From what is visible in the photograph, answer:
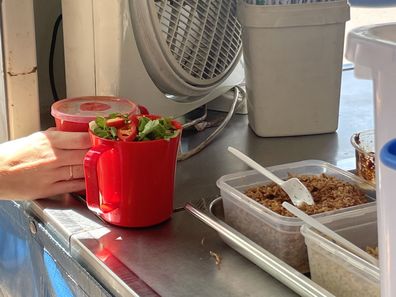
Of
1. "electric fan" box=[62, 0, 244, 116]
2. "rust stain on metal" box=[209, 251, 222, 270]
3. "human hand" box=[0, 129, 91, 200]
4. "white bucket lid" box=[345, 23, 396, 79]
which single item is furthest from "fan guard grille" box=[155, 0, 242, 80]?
"white bucket lid" box=[345, 23, 396, 79]

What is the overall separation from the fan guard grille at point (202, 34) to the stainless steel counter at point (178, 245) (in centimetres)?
16

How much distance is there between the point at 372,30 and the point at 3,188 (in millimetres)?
593

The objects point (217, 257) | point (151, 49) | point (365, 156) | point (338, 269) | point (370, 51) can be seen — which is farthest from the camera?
point (151, 49)

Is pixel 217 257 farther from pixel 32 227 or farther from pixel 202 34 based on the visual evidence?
pixel 202 34

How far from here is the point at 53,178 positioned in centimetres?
95

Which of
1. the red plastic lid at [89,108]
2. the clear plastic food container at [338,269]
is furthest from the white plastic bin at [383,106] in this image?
the red plastic lid at [89,108]

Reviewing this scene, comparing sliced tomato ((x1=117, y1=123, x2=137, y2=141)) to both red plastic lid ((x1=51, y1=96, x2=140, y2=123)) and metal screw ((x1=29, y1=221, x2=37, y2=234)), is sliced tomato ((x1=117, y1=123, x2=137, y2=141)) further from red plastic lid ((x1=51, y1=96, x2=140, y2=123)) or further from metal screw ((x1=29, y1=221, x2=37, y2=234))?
metal screw ((x1=29, y1=221, x2=37, y2=234))

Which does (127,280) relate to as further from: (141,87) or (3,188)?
(141,87)

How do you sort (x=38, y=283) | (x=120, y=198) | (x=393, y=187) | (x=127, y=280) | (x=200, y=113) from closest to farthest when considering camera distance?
(x=393, y=187) → (x=127, y=280) → (x=120, y=198) → (x=38, y=283) → (x=200, y=113)

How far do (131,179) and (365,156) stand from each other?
31cm

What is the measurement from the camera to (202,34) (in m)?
1.18

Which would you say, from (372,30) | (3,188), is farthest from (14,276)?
(372,30)

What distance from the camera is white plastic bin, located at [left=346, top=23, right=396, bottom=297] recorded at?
18.7 inches

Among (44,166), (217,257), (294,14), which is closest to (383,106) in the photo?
(217,257)
